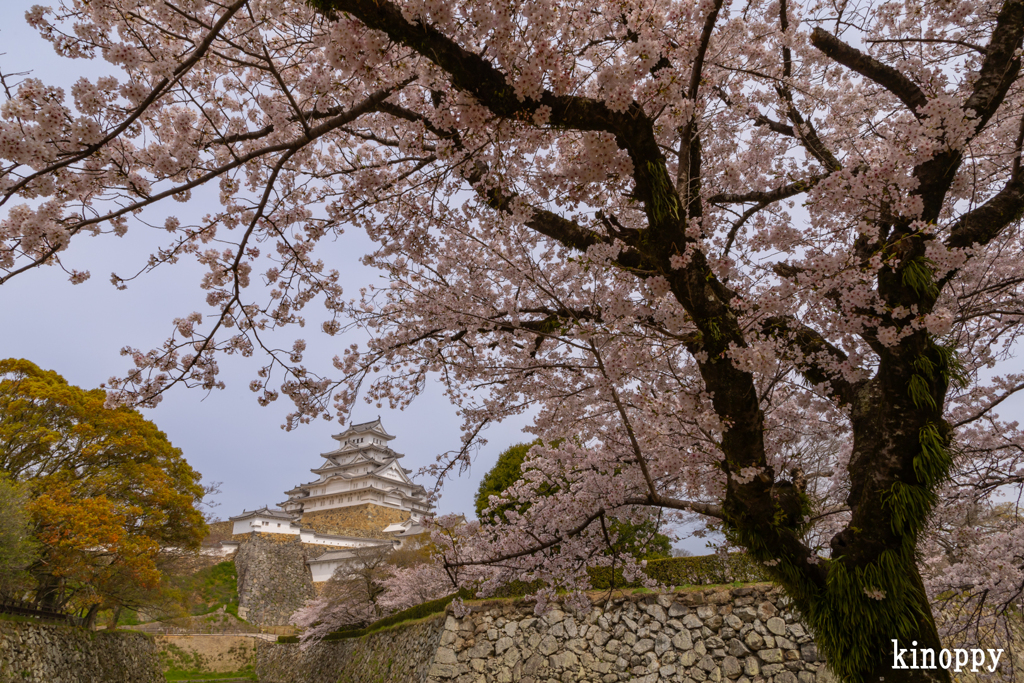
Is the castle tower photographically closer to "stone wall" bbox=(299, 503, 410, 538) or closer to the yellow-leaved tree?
"stone wall" bbox=(299, 503, 410, 538)

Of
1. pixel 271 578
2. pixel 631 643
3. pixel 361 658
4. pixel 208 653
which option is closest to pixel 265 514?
pixel 271 578

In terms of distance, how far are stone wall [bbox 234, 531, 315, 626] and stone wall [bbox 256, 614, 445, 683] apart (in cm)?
371

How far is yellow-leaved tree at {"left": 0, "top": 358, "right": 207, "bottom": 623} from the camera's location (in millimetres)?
10367

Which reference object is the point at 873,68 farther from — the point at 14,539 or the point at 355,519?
the point at 355,519

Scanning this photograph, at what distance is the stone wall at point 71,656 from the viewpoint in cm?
957

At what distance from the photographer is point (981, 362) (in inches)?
196

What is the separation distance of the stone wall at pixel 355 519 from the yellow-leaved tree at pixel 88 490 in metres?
16.2

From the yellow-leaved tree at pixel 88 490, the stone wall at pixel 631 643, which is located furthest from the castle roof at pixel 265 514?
the stone wall at pixel 631 643

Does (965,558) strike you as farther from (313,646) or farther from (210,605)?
(210,605)

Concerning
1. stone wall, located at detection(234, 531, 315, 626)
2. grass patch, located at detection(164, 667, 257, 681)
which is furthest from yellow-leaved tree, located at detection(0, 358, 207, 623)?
stone wall, located at detection(234, 531, 315, 626)

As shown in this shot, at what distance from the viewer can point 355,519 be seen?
29.6 meters

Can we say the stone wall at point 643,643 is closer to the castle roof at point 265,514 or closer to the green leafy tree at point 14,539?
the green leafy tree at point 14,539

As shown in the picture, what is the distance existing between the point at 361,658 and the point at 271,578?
521 inches

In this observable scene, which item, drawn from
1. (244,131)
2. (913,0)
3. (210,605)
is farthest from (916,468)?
(210,605)
